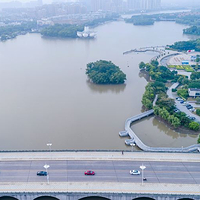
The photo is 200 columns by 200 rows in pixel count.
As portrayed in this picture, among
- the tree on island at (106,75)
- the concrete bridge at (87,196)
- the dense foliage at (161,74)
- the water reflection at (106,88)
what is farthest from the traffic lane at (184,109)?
the concrete bridge at (87,196)

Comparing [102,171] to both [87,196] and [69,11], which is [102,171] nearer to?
[87,196]

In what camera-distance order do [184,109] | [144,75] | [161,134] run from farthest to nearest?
[144,75], [184,109], [161,134]

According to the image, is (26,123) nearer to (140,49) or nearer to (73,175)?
(73,175)

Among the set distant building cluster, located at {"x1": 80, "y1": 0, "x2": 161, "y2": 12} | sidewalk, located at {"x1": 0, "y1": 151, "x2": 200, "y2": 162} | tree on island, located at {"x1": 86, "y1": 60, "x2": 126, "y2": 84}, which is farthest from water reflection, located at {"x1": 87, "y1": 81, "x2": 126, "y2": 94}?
distant building cluster, located at {"x1": 80, "y1": 0, "x2": 161, "y2": 12}

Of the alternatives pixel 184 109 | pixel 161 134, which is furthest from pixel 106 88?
pixel 161 134

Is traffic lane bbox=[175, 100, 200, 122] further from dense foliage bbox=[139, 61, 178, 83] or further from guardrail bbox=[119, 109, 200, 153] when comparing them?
dense foliage bbox=[139, 61, 178, 83]

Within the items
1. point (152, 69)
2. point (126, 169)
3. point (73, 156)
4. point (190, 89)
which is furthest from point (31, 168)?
point (152, 69)

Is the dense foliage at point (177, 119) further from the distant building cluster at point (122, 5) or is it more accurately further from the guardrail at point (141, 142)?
the distant building cluster at point (122, 5)
